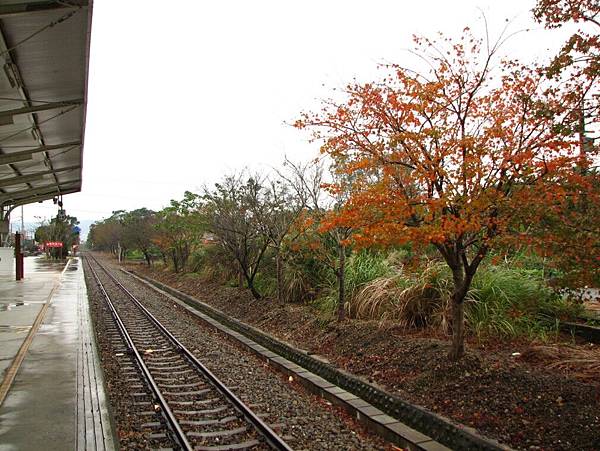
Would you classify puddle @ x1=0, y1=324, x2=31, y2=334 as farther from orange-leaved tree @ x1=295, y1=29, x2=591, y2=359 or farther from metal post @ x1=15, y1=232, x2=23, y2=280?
metal post @ x1=15, y1=232, x2=23, y2=280

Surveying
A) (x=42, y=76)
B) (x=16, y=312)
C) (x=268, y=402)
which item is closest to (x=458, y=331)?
(x=268, y=402)

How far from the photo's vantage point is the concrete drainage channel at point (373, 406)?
19.9 ft

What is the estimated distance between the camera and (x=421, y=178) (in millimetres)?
6895

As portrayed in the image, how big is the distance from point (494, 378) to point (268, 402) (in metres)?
3.58

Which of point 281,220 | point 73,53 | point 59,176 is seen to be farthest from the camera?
point 59,176

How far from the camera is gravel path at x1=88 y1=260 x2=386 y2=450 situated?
6590mm

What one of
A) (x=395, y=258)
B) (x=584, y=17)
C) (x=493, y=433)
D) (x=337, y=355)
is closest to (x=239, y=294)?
(x=395, y=258)

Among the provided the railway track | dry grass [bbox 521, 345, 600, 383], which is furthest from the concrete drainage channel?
dry grass [bbox 521, 345, 600, 383]

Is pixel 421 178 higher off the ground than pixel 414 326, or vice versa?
pixel 421 178

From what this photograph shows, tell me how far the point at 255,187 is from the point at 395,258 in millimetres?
6164

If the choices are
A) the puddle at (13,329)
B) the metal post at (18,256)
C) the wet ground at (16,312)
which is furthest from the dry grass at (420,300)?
the metal post at (18,256)

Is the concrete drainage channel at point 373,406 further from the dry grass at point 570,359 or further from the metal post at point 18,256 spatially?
the metal post at point 18,256

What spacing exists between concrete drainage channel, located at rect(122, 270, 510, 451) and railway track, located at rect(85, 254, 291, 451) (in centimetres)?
153

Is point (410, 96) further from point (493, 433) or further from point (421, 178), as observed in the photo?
point (493, 433)
